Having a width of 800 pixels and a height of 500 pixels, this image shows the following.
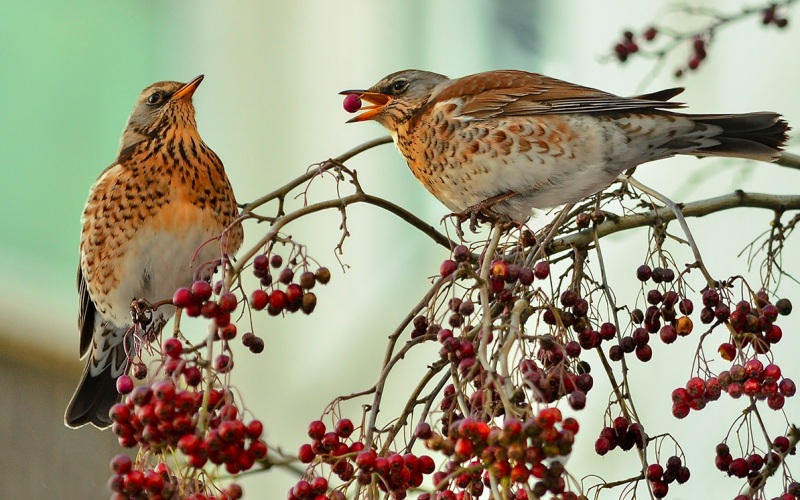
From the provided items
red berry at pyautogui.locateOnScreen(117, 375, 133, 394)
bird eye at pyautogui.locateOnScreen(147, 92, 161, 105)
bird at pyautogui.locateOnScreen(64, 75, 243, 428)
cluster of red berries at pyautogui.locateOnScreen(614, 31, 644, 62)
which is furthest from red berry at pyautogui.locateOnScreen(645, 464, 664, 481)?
bird eye at pyautogui.locateOnScreen(147, 92, 161, 105)

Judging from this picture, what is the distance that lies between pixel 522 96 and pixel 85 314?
1.11 metres

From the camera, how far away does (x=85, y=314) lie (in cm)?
247

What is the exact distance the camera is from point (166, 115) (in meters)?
2.36

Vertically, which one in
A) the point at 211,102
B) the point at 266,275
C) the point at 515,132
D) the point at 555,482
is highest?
the point at 211,102

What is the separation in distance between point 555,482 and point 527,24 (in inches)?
130

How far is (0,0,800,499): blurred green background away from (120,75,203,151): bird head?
5.50ft

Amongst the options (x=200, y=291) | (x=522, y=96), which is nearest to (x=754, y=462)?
(x=200, y=291)

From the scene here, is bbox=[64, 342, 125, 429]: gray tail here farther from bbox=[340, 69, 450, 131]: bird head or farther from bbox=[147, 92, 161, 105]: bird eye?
bbox=[340, 69, 450, 131]: bird head

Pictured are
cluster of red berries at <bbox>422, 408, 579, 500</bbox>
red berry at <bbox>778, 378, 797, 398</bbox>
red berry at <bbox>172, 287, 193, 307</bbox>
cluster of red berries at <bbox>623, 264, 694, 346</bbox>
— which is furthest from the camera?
cluster of red berries at <bbox>623, 264, 694, 346</bbox>

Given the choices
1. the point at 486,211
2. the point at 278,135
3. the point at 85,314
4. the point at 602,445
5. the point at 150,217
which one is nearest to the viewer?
the point at 602,445

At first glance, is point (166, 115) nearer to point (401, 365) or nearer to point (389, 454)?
point (389, 454)

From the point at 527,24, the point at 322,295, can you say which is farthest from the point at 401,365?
the point at 527,24

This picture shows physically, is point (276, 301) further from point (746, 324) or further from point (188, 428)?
point (746, 324)

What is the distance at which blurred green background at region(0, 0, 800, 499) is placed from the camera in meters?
3.63
